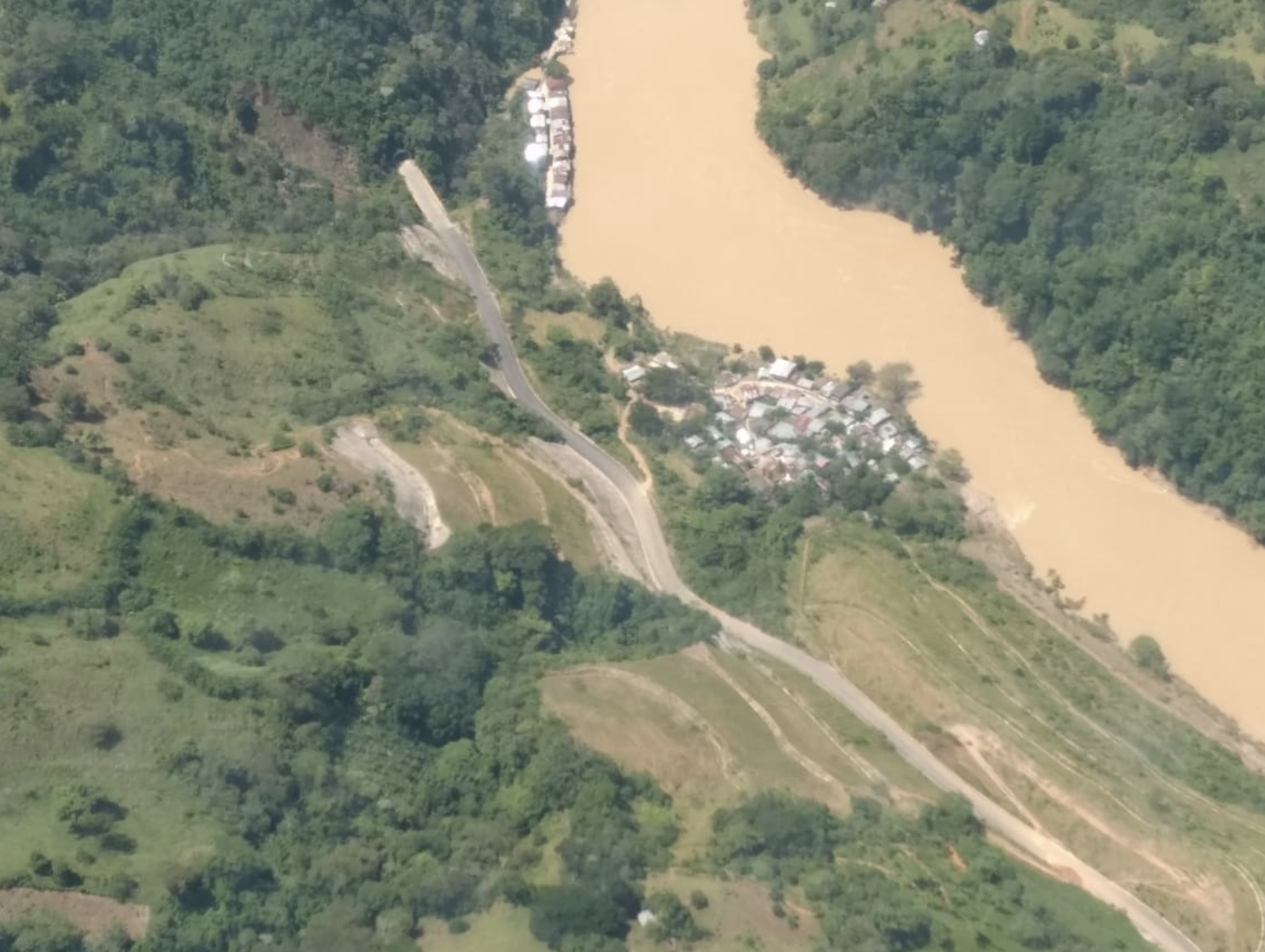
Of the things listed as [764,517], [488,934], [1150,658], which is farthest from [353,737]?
[1150,658]

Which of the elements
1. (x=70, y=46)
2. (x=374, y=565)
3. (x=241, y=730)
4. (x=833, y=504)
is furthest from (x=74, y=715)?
(x=70, y=46)

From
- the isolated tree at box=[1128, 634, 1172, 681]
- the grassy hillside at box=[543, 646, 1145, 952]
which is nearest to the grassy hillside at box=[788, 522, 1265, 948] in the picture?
the isolated tree at box=[1128, 634, 1172, 681]

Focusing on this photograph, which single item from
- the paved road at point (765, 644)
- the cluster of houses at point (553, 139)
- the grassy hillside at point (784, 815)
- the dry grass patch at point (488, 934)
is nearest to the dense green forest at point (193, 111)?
the cluster of houses at point (553, 139)

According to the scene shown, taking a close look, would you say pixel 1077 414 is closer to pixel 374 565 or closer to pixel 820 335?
pixel 820 335

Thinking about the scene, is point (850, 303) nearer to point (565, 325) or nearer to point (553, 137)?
point (565, 325)

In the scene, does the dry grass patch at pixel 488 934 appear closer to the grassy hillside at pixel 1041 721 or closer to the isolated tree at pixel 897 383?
the grassy hillside at pixel 1041 721

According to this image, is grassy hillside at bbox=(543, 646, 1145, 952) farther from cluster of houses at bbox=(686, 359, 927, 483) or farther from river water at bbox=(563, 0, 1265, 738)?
river water at bbox=(563, 0, 1265, 738)
